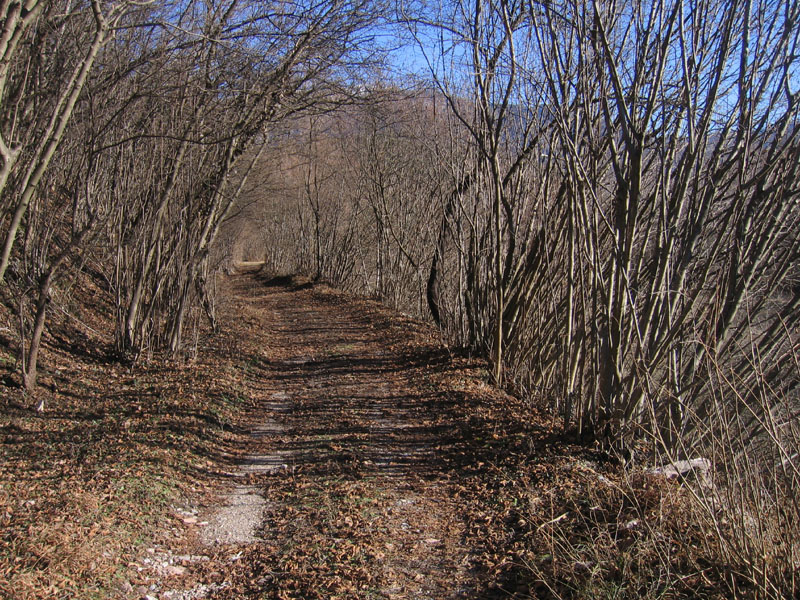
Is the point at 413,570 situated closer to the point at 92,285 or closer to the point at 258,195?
the point at 92,285

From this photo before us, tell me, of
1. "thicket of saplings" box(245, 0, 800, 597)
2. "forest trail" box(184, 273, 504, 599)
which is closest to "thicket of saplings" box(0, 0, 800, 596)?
"thicket of saplings" box(245, 0, 800, 597)

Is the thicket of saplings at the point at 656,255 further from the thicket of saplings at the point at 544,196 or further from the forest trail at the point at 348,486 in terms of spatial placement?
the forest trail at the point at 348,486

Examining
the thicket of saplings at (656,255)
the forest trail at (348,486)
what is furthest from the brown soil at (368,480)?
the thicket of saplings at (656,255)

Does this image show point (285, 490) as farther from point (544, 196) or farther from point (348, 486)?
point (544, 196)

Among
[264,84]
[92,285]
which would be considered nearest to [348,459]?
[264,84]

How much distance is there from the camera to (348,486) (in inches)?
184

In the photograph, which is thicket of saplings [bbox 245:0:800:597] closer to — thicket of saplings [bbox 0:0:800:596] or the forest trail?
thicket of saplings [bbox 0:0:800:596]

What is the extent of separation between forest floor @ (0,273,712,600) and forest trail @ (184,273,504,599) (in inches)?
0.7

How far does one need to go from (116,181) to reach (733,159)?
6.55 meters

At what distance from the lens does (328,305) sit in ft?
57.8

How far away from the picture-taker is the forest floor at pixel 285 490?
3.36 metres

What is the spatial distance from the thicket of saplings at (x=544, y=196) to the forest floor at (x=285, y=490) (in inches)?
22.9

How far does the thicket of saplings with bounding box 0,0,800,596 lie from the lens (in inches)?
162

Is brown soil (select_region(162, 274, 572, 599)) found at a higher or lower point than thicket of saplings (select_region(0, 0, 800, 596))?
lower
